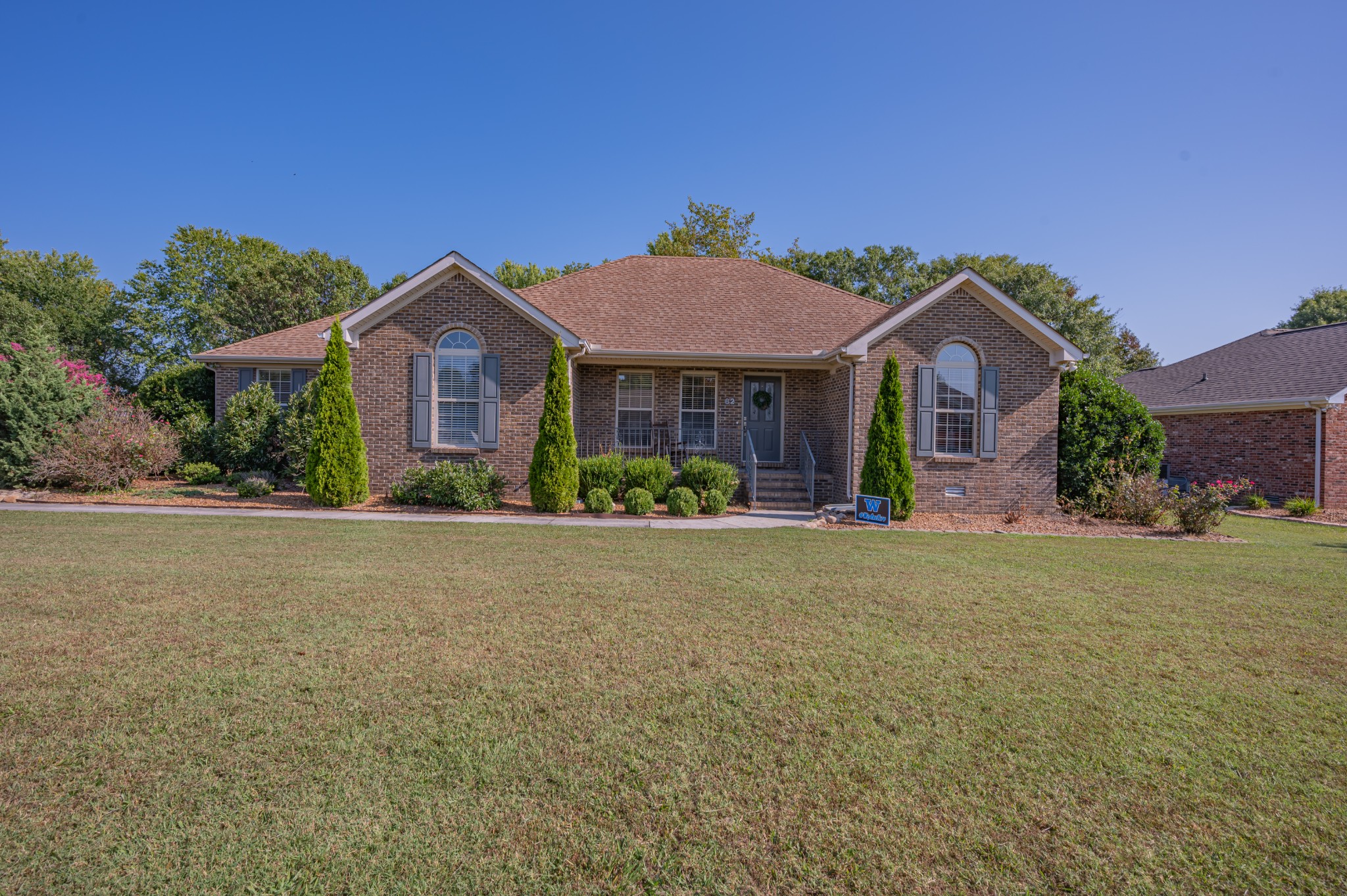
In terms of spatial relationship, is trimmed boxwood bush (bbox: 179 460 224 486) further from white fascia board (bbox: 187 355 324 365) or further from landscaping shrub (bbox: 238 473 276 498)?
white fascia board (bbox: 187 355 324 365)

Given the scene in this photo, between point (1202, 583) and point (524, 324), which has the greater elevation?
point (524, 324)

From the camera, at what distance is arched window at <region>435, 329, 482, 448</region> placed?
1312cm

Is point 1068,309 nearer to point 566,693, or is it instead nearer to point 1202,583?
point 1202,583

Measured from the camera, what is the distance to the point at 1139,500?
460 inches

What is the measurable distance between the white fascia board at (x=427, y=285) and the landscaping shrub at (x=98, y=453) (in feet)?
16.6

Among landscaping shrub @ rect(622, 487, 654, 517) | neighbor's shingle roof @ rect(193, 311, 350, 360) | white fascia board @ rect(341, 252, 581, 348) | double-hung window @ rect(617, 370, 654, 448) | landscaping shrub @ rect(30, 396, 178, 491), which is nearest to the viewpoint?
landscaping shrub @ rect(622, 487, 654, 517)

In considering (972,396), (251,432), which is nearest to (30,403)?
(251,432)

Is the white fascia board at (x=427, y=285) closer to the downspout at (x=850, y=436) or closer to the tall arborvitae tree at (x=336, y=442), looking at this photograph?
the tall arborvitae tree at (x=336, y=442)

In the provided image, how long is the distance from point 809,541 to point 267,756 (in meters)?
7.36

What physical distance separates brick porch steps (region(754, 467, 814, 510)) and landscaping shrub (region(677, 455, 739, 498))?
120cm

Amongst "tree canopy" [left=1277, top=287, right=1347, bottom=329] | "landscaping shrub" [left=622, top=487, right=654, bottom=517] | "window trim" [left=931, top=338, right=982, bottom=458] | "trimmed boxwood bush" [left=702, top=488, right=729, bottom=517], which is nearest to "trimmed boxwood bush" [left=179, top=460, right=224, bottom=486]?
"landscaping shrub" [left=622, top=487, right=654, bottom=517]

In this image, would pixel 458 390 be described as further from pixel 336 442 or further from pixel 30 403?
pixel 30 403

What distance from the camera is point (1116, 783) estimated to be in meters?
2.89

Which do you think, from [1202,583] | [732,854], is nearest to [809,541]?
[1202,583]
